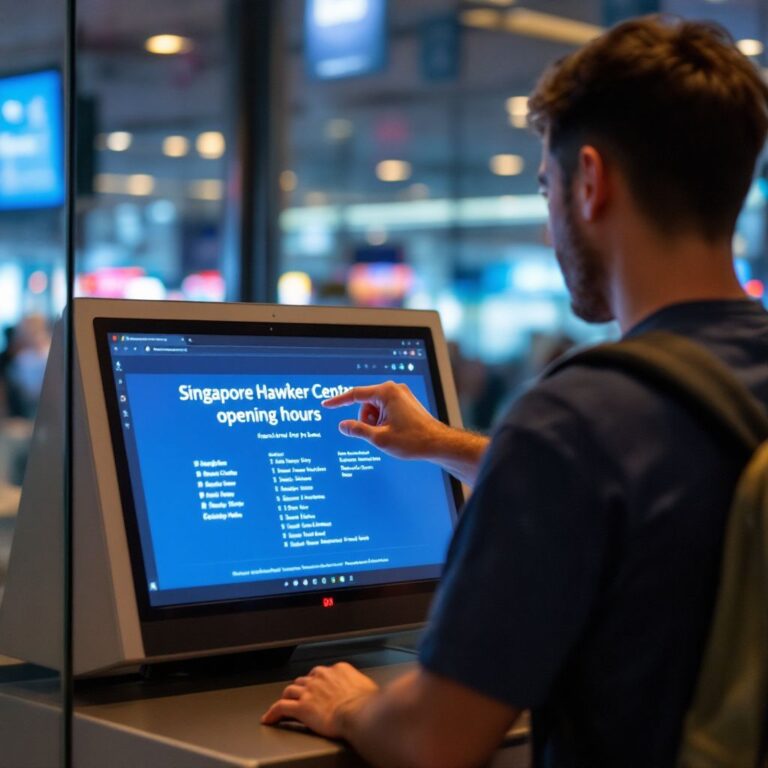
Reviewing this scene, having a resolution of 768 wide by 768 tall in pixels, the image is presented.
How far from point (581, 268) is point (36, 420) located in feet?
2.25

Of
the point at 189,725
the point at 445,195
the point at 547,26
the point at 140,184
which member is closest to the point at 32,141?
the point at 189,725

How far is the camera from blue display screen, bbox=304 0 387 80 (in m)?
6.80

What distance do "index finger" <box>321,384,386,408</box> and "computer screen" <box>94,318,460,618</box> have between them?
27 millimetres

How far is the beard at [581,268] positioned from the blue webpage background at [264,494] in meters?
0.48

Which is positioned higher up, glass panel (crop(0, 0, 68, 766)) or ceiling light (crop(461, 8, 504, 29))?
glass panel (crop(0, 0, 68, 766))

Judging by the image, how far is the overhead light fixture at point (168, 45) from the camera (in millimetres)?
10406

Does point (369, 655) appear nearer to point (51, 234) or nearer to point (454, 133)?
point (51, 234)

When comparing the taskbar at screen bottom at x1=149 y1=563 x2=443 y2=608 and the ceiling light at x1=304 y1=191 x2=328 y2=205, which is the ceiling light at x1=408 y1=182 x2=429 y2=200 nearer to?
the ceiling light at x1=304 y1=191 x2=328 y2=205

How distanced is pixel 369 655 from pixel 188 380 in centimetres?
45

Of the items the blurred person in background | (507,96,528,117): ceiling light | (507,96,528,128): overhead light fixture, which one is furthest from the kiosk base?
(507,96,528,117): ceiling light

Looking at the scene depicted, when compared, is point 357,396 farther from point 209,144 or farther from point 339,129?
point 209,144

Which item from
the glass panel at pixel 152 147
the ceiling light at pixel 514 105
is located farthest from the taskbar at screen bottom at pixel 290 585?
the ceiling light at pixel 514 105

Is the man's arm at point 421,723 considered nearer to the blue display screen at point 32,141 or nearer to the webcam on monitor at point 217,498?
the webcam on monitor at point 217,498

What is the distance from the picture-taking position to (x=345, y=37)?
6871 mm
